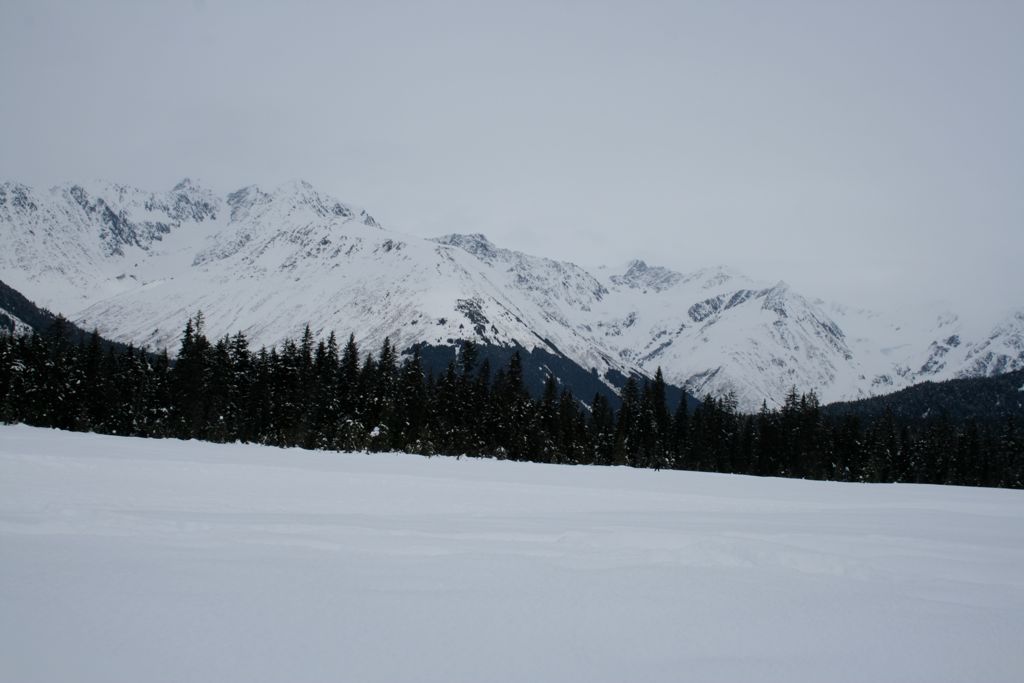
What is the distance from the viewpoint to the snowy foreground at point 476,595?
5.39 m

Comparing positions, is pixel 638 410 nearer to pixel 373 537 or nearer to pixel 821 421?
pixel 821 421

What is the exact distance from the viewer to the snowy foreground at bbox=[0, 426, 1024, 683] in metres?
5.39

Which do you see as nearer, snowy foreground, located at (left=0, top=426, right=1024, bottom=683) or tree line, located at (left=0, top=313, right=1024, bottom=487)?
snowy foreground, located at (left=0, top=426, right=1024, bottom=683)

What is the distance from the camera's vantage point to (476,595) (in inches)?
279

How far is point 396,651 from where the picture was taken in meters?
5.57

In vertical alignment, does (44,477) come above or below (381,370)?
below

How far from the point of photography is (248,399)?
56656 mm

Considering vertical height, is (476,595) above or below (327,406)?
below

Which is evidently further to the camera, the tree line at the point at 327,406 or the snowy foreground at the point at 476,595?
the tree line at the point at 327,406

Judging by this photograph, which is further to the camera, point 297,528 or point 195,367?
point 195,367

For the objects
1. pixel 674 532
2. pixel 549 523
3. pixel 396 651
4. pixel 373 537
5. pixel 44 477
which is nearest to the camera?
pixel 396 651

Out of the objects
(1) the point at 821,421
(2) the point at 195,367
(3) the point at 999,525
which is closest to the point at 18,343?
(2) the point at 195,367

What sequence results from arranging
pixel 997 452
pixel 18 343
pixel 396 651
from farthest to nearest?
pixel 997 452
pixel 18 343
pixel 396 651

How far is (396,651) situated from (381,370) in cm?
5334
